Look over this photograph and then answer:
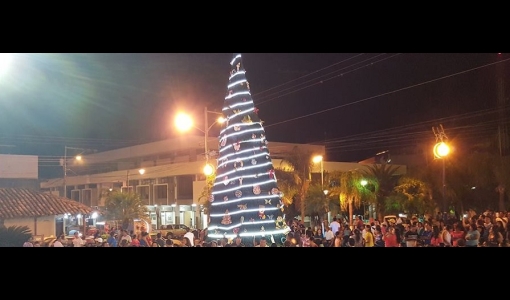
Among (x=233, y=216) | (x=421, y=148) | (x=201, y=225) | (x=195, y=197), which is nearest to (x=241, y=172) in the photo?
(x=233, y=216)

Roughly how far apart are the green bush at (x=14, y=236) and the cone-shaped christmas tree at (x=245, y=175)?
10.3 ft

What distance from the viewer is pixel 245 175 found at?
732 centimetres

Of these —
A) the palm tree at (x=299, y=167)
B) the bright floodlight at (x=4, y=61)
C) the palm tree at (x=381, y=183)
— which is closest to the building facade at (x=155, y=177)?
the palm tree at (x=299, y=167)

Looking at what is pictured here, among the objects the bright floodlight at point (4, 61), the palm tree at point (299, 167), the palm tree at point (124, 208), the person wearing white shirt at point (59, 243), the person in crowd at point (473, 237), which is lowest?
the person in crowd at point (473, 237)

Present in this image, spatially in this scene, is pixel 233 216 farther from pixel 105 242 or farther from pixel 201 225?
pixel 201 225

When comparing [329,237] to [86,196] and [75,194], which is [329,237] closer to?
[86,196]

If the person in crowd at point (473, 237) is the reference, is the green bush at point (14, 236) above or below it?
above

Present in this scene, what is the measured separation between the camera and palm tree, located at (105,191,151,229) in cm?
1048

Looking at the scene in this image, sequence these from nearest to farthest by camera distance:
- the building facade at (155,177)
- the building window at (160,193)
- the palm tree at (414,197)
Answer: the building facade at (155,177) → the building window at (160,193) → the palm tree at (414,197)

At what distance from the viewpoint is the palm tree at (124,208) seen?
10479mm

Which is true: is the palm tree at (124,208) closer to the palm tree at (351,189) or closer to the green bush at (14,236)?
the green bush at (14,236)

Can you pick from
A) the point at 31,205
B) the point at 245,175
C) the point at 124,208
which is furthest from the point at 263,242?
the point at 31,205
